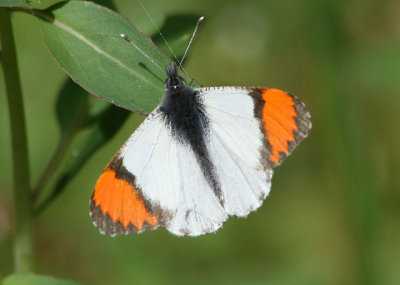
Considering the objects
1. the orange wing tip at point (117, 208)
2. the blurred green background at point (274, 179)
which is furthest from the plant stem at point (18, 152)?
the blurred green background at point (274, 179)

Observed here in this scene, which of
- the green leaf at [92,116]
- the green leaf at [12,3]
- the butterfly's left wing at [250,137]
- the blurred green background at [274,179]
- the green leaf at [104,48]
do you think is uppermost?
the green leaf at [12,3]

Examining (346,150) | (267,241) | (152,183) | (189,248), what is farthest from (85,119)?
(267,241)

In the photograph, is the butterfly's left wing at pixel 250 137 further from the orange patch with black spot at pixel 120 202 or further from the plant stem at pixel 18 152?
the plant stem at pixel 18 152

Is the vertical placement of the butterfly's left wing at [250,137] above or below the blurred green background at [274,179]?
above

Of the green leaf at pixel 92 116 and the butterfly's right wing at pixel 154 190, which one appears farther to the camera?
the green leaf at pixel 92 116

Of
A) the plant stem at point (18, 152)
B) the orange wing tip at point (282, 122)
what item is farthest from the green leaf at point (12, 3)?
the orange wing tip at point (282, 122)

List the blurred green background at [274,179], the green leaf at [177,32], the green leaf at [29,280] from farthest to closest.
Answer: the blurred green background at [274,179] < the green leaf at [177,32] < the green leaf at [29,280]

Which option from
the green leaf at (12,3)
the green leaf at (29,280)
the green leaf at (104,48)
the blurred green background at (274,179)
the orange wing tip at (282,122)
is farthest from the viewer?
the blurred green background at (274,179)
